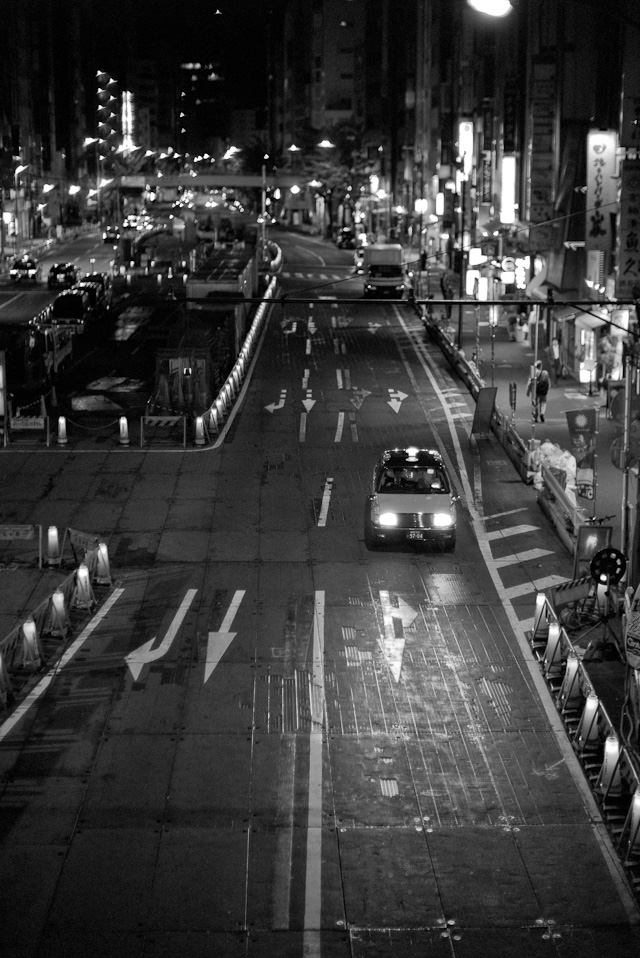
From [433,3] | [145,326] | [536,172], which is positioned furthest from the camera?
[433,3]

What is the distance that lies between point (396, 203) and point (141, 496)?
105 metres

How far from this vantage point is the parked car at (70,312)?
61.4m

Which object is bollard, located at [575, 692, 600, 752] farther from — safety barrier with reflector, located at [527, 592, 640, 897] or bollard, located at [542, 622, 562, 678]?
bollard, located at [542, 622, 562, 678]

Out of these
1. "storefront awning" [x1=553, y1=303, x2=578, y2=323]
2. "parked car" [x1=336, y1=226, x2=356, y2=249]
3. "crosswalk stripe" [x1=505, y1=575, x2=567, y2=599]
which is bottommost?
"crosswalk stripe" [x1=505, y1=575, x2=567, y2=599]

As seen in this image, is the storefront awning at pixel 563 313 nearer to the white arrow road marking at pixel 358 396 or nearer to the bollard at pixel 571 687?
the white arrow road marking at pixel 358 396

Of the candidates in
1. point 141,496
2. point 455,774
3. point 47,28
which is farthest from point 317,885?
point 47,28

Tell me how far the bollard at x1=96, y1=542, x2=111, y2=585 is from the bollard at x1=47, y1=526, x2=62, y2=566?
1.36 m

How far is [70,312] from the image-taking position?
62156 mm

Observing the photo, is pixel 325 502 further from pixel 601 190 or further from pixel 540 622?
pixel 601 190

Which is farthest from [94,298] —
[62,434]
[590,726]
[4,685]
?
[590,726]

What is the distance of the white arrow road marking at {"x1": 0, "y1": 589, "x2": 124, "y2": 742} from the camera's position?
17562mm

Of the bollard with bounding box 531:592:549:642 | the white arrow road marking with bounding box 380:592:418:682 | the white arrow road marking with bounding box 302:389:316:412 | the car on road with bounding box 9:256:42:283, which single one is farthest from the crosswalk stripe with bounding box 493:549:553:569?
the car on road with bounding box 9:256:42:283

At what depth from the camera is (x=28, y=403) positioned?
143 feet

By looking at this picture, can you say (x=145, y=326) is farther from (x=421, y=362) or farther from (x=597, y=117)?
(x=597, y=117)
